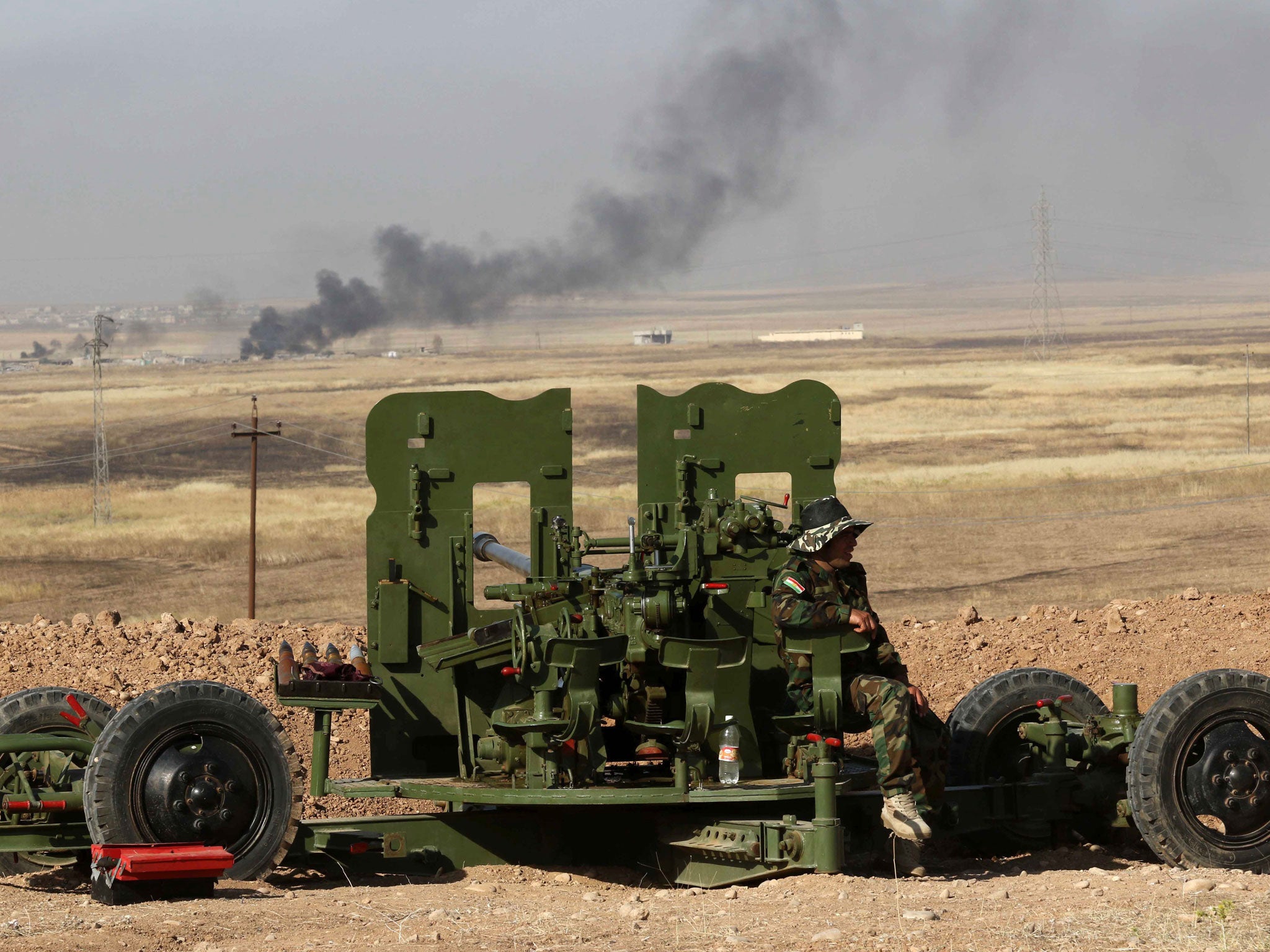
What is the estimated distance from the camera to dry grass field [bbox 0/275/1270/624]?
2561 cm

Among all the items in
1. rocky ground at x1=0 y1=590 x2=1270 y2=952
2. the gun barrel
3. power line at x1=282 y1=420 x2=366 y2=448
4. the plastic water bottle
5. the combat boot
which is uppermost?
power line at x1=282 y1=420 x2=366 y2=448

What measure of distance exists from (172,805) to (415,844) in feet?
4.39

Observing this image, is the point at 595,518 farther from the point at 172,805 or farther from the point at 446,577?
the point at 172,805

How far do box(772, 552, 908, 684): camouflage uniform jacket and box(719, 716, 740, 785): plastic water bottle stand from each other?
43cm

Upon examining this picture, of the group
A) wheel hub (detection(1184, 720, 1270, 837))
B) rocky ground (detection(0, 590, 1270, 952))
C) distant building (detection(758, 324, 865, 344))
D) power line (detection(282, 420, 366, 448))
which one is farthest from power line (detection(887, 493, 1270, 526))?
distant building (detection(758, 324, 865, 344))

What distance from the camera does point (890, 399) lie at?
6575cm

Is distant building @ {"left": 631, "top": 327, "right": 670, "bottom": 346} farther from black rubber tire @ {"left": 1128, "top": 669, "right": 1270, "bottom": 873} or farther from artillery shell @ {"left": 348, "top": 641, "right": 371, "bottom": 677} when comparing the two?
black rubber tire @ {"left": 1128, "top": 669, "right": 1270, "bottom": 873}

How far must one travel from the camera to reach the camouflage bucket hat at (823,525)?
7945 mm

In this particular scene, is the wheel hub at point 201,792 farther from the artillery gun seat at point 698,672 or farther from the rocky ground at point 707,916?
the artillery gun seat at point 698,672

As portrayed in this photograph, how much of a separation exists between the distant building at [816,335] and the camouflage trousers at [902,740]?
12008cm

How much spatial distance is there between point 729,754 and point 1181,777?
7.13ft

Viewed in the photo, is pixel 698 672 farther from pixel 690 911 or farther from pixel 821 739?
pixel 690 911

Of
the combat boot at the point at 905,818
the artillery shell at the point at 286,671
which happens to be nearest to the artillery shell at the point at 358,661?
the artillery shell at the point at 286,671

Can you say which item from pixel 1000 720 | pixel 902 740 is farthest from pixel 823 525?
pixel 1000 720
